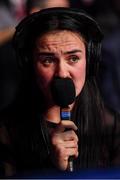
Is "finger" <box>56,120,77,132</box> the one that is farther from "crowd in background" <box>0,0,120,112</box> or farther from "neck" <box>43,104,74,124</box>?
"crowd in background" <box>0,0,120,112</box>

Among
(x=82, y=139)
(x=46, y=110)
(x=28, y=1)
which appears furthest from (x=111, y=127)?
(x=28, y=1)

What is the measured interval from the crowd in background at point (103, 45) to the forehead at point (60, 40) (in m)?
0.08

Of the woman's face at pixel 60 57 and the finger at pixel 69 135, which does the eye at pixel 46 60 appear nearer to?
the woman's face at pixel 60 57

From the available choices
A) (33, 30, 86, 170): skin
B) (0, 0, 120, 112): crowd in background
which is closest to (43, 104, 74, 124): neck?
(33, 30, 86, 170): skin

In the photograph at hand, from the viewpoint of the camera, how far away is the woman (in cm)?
124

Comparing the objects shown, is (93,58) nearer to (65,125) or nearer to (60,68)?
(60,68)

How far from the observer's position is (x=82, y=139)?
50.6 inches

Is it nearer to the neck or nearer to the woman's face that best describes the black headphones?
the woman's face

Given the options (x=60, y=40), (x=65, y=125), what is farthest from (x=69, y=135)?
(x=60, y=40)

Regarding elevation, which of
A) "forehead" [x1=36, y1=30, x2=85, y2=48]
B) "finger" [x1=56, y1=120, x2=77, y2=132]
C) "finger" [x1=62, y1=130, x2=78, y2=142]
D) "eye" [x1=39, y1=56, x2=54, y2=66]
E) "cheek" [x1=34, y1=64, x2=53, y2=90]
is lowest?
"finger" [x1=62, y1=130, x2=78, y2=142]

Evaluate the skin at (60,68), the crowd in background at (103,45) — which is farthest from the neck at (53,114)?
the crowd in background at (103,45)

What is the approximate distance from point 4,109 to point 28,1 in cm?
32

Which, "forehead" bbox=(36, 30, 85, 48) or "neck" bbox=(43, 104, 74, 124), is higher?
"forehead" bbox=(36, 30, 85, 48)

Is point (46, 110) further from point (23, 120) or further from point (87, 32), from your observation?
point (87, 32)
